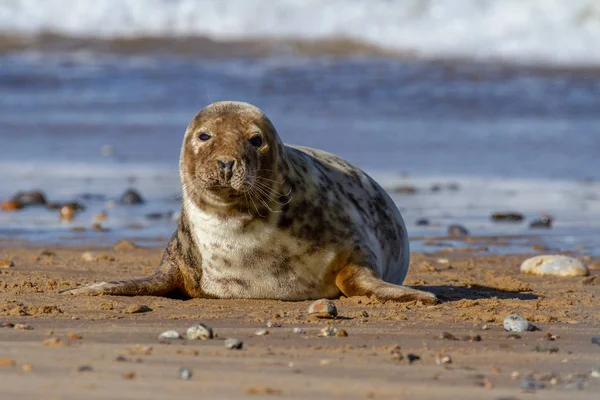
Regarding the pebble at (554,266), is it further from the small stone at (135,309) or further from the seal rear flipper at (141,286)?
the small stone at (135,309)

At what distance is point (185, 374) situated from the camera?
3936mm

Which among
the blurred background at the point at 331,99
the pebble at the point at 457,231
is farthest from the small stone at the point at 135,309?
the pebble at the point at 457,231

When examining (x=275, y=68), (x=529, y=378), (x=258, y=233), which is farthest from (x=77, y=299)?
(x=275, y=68)

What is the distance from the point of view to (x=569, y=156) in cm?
1408

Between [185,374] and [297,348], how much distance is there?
0.73 meters

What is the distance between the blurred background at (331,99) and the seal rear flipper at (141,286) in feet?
8.94

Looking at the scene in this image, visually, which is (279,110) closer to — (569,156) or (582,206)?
(569,156)

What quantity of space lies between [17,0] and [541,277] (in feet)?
108

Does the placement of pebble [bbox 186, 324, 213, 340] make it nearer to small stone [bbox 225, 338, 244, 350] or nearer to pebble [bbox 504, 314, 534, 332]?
small stone [bbox 225, 338, 244, 350]

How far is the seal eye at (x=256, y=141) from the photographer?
5770 mm

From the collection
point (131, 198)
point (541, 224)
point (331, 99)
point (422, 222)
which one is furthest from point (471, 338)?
point (331, 99)

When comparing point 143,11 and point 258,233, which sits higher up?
point 143,11

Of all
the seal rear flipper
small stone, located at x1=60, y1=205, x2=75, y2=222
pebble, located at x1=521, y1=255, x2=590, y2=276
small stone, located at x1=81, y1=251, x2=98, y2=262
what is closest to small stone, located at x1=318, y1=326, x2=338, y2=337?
the seal rear flipper

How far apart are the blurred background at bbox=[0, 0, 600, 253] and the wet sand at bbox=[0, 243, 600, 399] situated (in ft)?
9.75
